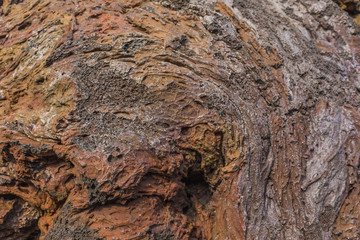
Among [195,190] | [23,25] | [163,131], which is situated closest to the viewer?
[163,131]

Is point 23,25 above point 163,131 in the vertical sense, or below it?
below

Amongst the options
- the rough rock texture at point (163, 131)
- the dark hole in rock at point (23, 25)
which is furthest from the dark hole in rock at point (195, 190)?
the dark hole in rock at point (23, 25)

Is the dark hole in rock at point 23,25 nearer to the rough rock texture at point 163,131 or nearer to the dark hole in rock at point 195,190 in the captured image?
the rough rock texture at point 163,131

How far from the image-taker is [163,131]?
290cm

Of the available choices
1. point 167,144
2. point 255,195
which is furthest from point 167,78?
point 255,195

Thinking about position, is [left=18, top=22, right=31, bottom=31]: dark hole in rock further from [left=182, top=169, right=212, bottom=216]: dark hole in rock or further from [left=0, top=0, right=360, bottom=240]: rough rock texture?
[left=182, top=169, right=212, bottom=216]: dark hole in rock

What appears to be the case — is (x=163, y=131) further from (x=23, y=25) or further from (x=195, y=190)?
(x=23, y=25)

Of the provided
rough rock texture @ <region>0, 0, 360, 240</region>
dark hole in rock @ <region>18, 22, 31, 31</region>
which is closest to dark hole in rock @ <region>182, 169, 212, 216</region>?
rough rock texture @ <region>0, 0, 360, 240</region>

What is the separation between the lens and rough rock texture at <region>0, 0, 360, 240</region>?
2.74 meters

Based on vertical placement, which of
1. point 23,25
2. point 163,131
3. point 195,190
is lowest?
point 195,190

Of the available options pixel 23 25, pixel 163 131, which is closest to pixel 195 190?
pixel 163 131

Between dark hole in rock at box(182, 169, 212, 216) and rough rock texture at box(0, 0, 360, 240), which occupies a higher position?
rough rock texture at box(0, 0, 360, 240)

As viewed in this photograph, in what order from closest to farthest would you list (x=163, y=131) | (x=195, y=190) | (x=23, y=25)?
(x=163, y=131) < (x=195, y=190) < (x=23, y=25)

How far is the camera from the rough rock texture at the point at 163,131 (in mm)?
2742
